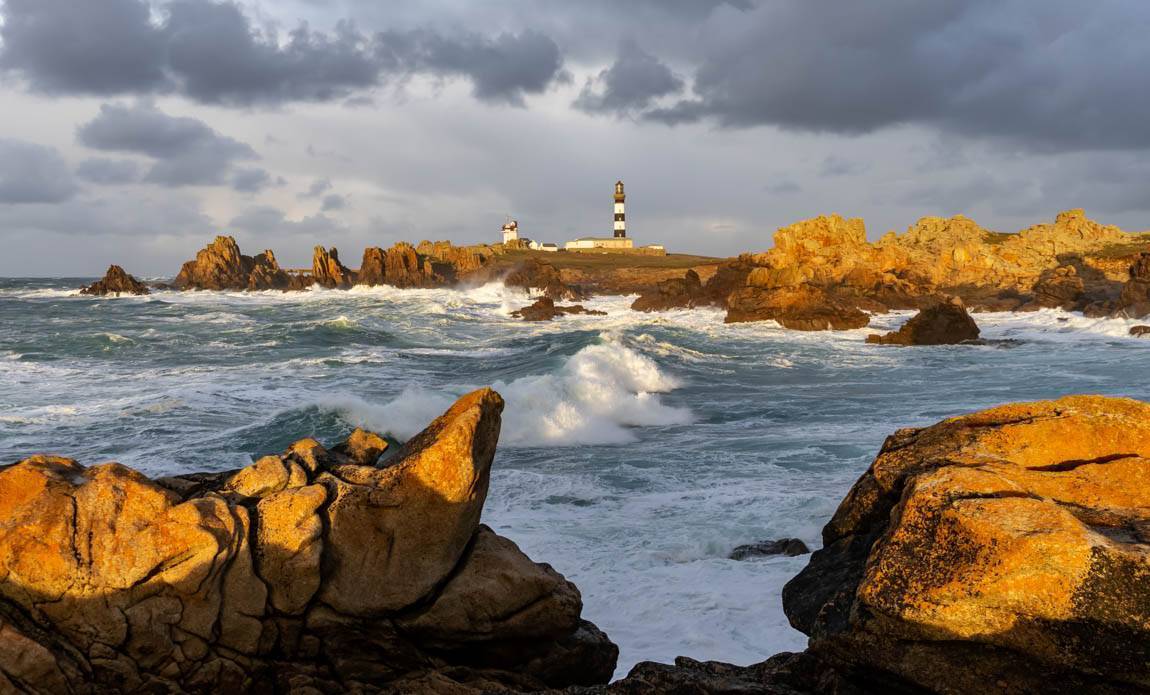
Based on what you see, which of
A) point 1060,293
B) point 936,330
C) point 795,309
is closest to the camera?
point 936,330

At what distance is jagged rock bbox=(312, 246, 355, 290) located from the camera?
9038 cm

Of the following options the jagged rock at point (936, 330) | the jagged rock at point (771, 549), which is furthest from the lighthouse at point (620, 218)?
the jagged rock at point (771, 549)

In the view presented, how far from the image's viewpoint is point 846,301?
53.8 meters

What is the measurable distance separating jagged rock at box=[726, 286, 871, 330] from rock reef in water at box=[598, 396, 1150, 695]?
3953 centimetres

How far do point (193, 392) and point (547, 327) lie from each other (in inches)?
1049

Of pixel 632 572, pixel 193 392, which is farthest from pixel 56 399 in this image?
pixel 632 572

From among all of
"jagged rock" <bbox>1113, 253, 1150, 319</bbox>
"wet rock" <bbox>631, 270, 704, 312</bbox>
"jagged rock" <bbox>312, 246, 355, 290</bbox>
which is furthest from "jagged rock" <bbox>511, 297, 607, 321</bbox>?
"jagged rock" <bbox>312, 246, 355, 290</bbox>

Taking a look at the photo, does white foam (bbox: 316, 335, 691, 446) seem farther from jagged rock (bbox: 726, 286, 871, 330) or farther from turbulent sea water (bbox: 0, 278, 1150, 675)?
jagged rock (bbox: 726, 286, 871, 330)

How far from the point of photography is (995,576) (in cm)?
350

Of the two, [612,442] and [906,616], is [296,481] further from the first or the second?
[612,442]

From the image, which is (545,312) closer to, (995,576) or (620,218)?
(995,576)

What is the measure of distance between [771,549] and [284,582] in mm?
5645

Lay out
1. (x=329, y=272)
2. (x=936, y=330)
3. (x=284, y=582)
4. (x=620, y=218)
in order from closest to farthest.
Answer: (x=284, y=582)
(x=936, y=330)
(x=329, y=272)
(x=620, y=218)

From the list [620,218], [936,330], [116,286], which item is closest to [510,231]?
[620,218]
